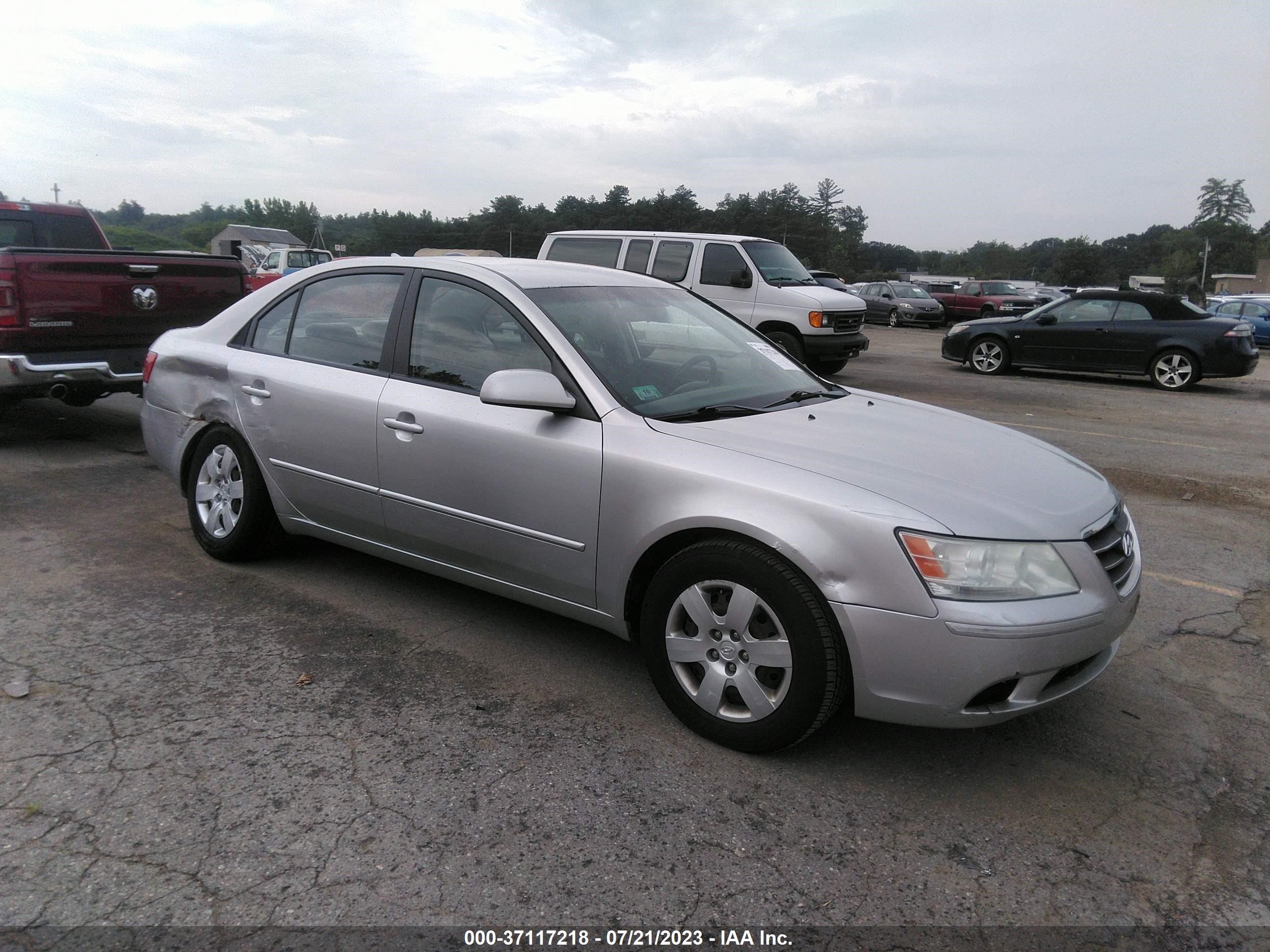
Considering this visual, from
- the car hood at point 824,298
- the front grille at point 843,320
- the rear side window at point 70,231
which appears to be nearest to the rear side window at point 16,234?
the rear side window at point 70,231

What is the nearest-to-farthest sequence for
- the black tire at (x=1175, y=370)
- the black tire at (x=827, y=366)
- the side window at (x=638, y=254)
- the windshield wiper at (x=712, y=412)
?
the windshield wiper at (x=712, y=412) → the side window at (x=638, y=254) → the black tire at (x=827, y=366) → the black tire at (x=1175, y=370)

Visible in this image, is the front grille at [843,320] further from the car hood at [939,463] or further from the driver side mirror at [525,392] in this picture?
the driver side mirror at [525,392]

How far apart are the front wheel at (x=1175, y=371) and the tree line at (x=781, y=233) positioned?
32.2ft

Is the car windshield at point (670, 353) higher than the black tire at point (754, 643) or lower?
higher

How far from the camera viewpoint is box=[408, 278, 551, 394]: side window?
370 cm

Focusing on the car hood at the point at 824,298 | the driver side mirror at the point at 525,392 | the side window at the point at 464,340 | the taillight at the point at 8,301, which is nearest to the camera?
the driver side mirror at the point at 525,392

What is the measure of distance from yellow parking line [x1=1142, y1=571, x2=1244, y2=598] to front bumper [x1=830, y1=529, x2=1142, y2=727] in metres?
2.43

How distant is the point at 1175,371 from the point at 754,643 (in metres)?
14.0

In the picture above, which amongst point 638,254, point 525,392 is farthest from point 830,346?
point 525,392

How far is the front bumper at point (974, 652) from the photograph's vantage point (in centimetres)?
267

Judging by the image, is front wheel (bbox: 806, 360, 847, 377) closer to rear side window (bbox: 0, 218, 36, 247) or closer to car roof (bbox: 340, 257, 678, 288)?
car roof (bbox: 340, 257, 678, 288)

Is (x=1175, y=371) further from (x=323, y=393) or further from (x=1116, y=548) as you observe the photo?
(x=323, y=393)

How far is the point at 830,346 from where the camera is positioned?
41.1ft

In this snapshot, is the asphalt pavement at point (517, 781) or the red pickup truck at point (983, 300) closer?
the asphalt pavement at point (517, 781)
